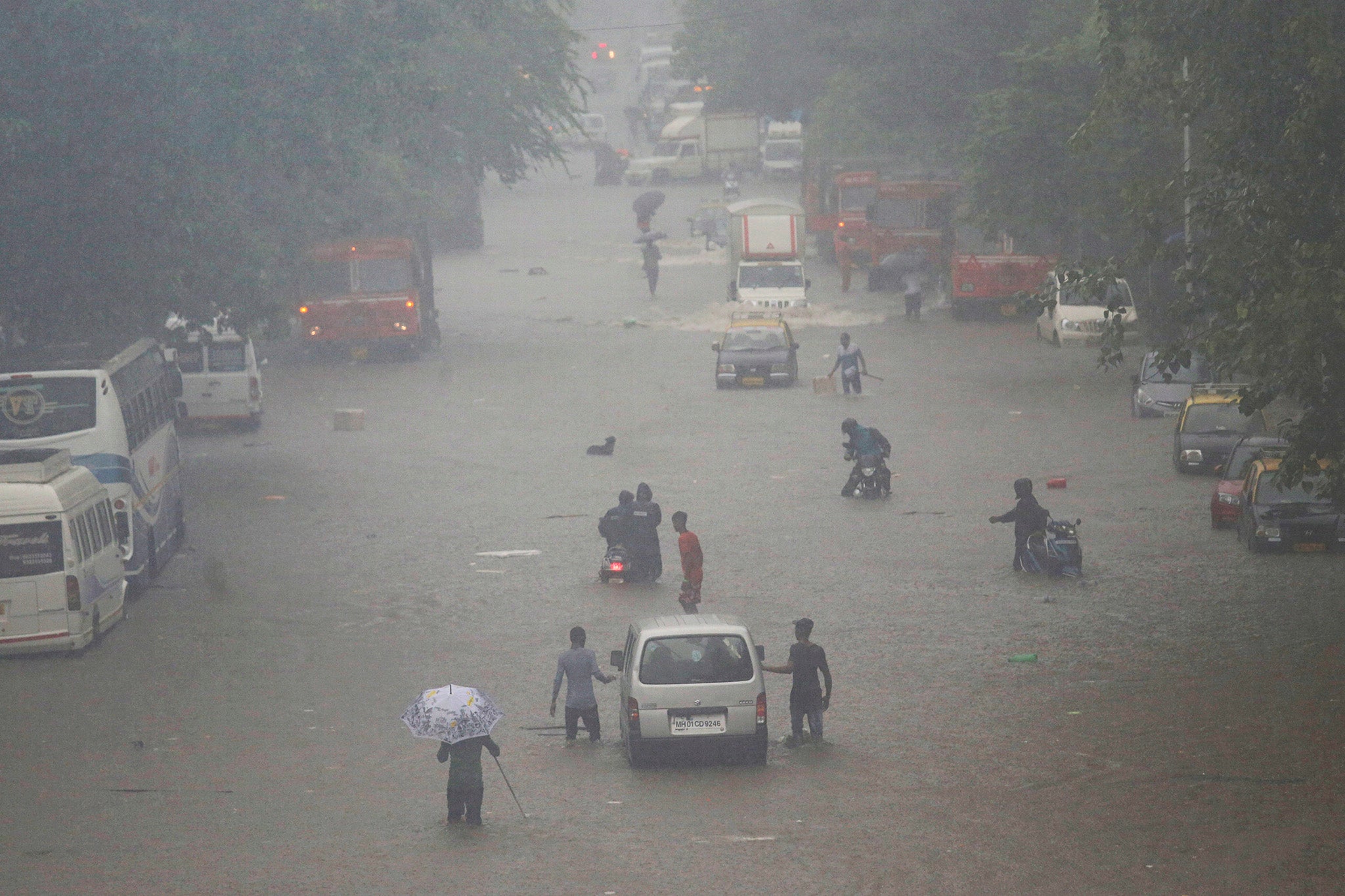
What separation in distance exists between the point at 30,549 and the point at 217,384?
1750cm

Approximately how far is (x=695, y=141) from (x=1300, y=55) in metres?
81.3

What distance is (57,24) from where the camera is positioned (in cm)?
2458

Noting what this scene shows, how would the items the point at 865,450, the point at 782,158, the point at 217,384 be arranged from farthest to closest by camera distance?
the point at 782,158, the point at 217,384, the point at 865,450

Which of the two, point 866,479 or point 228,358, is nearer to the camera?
point 866,479

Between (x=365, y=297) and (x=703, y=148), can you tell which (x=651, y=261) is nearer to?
(x=365, y=297)

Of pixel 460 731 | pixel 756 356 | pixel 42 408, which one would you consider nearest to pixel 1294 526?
pixel 460 731

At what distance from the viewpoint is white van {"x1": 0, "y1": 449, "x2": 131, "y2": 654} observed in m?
19.2

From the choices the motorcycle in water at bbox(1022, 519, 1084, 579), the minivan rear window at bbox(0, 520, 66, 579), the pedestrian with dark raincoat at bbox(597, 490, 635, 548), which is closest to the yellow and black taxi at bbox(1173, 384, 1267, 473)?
the motorcycle in water at bbox(1022, 519, 1084, 579)

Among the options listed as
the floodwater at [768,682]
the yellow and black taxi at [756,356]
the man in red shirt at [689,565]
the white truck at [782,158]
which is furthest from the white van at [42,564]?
the white truck at [782,158]

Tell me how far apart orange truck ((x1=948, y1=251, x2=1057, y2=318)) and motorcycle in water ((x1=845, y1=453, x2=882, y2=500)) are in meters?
22.6

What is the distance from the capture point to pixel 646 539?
2267cm

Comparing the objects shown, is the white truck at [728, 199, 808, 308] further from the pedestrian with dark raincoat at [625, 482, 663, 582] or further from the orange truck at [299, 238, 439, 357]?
the pedestrian with dark raincoat at [625, 482, 663, 582]

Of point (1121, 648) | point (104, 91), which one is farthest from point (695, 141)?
point (1121, 648)

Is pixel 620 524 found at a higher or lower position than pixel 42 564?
lower
